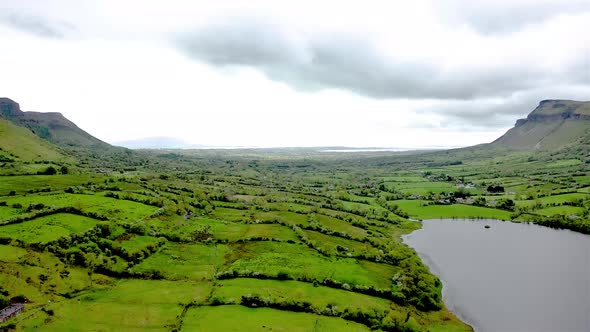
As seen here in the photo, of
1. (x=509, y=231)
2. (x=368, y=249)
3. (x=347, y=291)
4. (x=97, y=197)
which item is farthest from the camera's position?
(x=509, y=231)

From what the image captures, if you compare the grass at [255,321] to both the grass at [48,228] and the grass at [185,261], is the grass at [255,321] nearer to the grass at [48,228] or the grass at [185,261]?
the grass at [185,261]

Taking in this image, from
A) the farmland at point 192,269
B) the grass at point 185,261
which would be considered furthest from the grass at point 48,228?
the grass at point 185,261

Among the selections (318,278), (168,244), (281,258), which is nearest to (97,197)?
(168,244)

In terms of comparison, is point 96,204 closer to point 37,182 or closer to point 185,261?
point 185,261

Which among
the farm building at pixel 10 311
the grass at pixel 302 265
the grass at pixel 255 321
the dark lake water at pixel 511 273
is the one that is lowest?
the dark lake water at pixel 511 273

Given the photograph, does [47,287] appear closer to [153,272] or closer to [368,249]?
[153,272]
